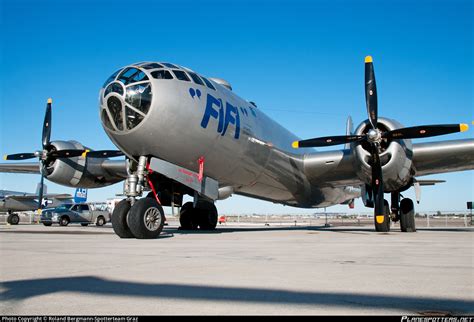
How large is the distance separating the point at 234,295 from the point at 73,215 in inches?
1266

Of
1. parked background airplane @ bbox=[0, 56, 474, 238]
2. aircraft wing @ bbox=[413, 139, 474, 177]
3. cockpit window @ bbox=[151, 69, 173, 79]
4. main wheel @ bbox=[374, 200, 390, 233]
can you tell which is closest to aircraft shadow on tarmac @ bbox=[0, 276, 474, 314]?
parked background airplane @ bbox=[0, 56, 474, 238]

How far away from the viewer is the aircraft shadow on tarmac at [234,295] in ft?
10.2

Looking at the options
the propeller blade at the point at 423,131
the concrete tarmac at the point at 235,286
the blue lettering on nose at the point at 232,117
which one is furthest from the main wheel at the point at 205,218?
the concrete tarmac at the point at 235,286

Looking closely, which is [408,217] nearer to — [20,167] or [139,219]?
[139,219]

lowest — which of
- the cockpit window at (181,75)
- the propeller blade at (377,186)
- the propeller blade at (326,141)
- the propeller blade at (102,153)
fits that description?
the propeller blade at (377,186)

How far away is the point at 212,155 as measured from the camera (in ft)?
44.3

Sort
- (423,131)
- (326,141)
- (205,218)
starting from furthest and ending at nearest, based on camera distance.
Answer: (205,218) → (326,141) → (423,131)

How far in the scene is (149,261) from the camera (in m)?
6.06

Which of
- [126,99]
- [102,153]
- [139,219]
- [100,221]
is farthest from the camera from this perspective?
[100,221]

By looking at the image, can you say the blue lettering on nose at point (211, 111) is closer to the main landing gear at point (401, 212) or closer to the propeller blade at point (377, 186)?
the propeller blade at point (377, 186)

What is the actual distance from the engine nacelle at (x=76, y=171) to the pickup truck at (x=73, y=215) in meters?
12.8

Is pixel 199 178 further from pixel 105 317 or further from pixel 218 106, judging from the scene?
pixel 105 317

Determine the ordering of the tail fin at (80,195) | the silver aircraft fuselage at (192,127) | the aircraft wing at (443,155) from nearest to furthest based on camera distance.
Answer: the silver aircraft fuselage at (192,127) → the aircraft wing at (443,155) → the tail fin at (80,195)

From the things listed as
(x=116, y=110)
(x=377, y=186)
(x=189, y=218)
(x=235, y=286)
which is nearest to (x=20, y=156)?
(x=189, y=218)
